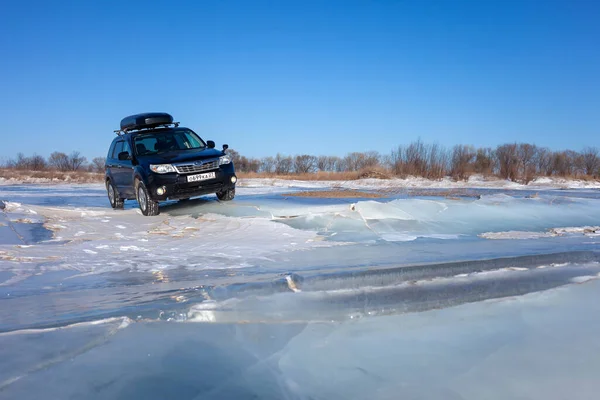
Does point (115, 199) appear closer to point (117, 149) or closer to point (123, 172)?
point (117, 149)

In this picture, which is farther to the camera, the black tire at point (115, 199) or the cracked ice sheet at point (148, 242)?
the black tire at point (115, 199)

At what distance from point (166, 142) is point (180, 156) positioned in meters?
0.99

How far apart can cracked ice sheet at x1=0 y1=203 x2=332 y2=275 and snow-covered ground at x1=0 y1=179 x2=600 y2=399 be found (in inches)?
1.7

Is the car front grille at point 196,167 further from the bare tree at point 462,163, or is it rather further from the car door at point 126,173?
the bare tree at point 462,163

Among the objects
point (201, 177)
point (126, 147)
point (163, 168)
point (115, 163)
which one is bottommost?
point (201, 177)

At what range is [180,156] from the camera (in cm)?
833

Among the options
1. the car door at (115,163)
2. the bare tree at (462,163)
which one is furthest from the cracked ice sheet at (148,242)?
the bare tree at (462,163)

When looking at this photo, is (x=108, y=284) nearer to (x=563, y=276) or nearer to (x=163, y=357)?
(x=163, y=357)

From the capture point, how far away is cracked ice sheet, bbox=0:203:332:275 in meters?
4.80

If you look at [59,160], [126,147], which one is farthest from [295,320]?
[59,160]

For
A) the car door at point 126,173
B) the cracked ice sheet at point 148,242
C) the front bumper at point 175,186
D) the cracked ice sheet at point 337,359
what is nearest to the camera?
the cracked ice sheet at point 337,359

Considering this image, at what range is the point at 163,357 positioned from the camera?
2359 millimetres

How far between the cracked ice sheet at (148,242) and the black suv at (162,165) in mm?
500

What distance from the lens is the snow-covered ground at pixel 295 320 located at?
2148 mm
